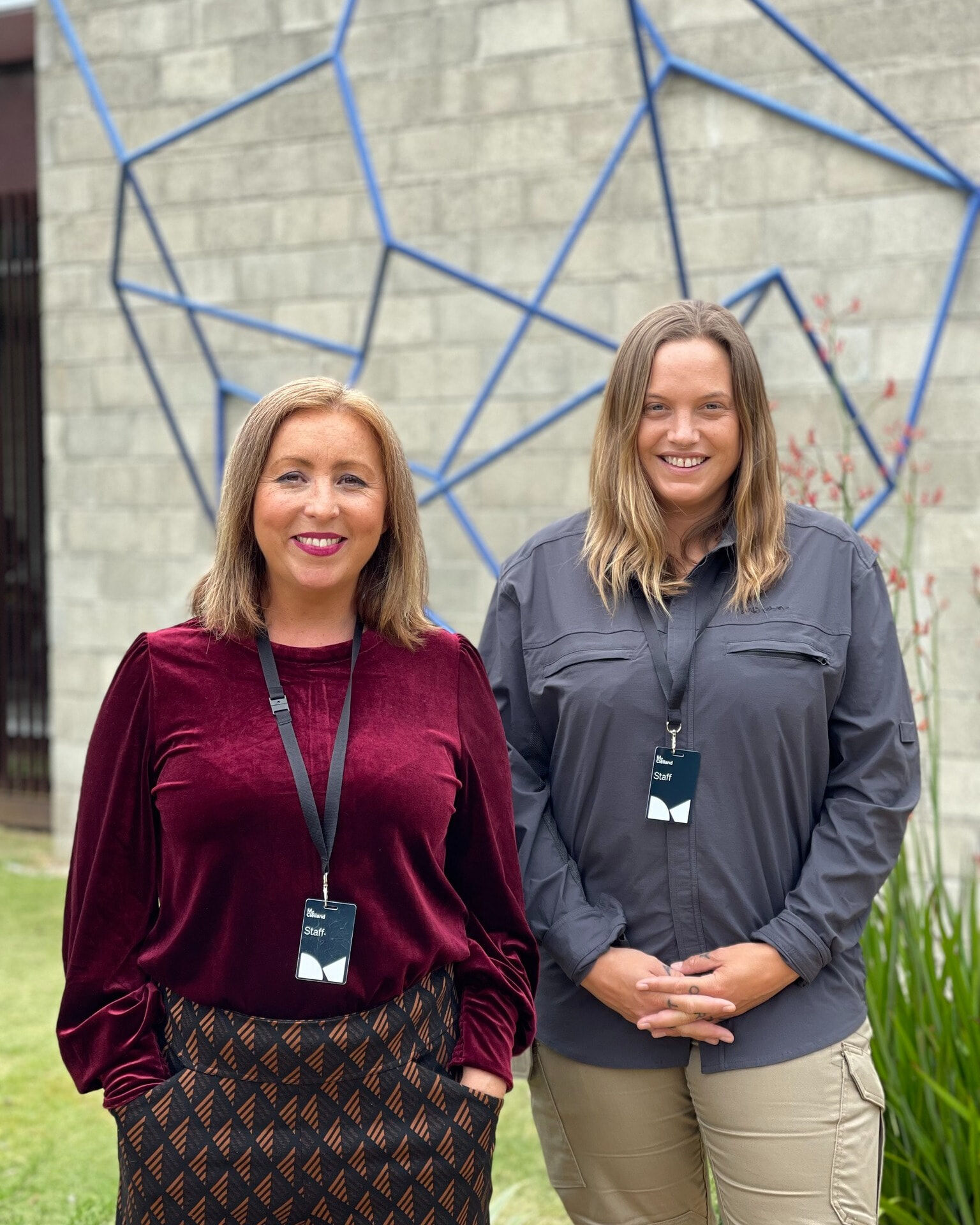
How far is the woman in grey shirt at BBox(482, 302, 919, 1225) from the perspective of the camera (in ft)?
5.81

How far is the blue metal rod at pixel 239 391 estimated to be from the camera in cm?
537

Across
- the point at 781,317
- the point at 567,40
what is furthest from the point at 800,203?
the point at 567,40

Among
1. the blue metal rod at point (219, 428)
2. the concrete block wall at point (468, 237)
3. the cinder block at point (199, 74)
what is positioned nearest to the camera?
the concrete block wall at point (468, 237)

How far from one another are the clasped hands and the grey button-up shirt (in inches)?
1.1

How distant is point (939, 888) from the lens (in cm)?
255

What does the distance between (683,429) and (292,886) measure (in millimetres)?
814

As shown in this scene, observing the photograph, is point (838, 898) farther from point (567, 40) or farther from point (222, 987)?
point (567, 40)

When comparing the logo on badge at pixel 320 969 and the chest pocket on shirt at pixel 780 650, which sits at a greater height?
the chest pocket on shirt at pixel 780 650

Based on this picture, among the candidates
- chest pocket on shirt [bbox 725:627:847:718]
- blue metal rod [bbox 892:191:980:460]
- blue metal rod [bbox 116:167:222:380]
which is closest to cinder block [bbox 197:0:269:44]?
blue metal rod [bbox 116:167:222:380]

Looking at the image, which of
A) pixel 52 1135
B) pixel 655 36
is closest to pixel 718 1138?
pixel 52 1135

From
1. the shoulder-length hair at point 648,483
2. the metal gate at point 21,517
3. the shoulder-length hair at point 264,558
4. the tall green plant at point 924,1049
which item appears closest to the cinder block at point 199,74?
the metal gate at point 21,517

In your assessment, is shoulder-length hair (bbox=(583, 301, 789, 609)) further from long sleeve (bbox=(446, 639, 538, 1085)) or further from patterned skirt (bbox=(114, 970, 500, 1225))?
patterned skirt (bbox=(114, 970, 500, 1225))

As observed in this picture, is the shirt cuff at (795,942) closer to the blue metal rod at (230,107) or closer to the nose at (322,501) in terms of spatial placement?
the nose at (322,501)

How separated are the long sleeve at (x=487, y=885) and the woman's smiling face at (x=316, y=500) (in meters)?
0.21
